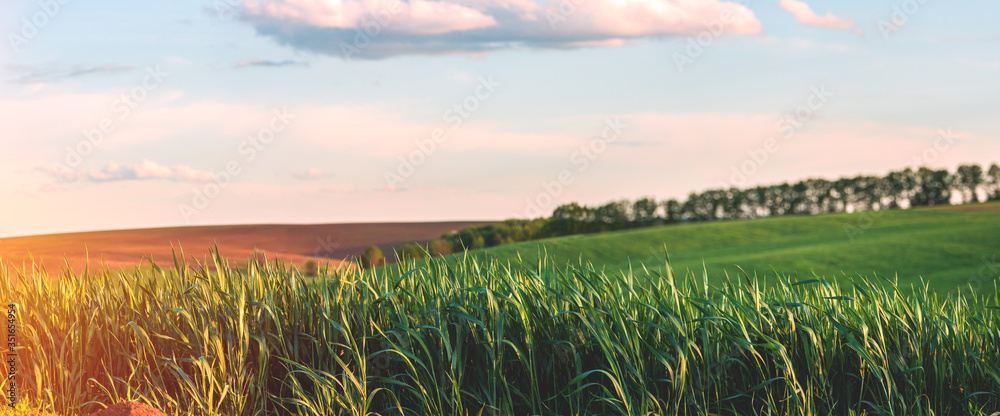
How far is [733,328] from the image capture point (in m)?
4.33

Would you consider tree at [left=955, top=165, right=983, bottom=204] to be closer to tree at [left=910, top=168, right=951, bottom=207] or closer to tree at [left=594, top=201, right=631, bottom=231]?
tree at [left=910, top=168, right=951, bottom=207]

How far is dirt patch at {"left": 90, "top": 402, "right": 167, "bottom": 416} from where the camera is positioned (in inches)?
135

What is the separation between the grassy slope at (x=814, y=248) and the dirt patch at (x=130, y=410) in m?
7.01

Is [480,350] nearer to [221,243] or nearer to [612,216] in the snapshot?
[221,243]

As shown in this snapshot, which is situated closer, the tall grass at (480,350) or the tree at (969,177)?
the tall grass at (480,350)

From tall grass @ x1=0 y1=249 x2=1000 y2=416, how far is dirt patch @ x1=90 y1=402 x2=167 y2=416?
1.14 ft

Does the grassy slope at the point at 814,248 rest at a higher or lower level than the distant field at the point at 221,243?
lower

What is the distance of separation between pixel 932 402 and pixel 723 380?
1614mm

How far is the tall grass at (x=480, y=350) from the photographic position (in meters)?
3.96

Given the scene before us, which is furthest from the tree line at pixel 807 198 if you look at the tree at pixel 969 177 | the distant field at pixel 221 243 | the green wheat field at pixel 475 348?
the green wheat field at pixel 475 348

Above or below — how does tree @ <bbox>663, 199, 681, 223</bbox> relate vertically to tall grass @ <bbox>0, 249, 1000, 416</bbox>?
above

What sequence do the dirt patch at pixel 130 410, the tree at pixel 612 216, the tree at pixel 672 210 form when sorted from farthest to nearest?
the tree at pixel 672 210, the tree at pixel 612 216, the dirt patch at pixel 130 410

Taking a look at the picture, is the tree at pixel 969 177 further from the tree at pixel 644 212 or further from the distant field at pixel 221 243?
the distant field at pixel 221 243

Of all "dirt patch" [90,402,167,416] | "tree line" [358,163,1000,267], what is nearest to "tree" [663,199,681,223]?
"tree line" [358,163,1000,267]
